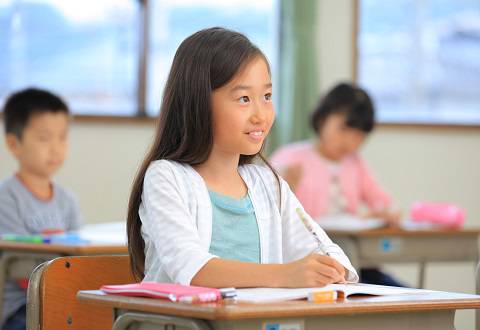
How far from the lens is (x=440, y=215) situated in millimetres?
4492

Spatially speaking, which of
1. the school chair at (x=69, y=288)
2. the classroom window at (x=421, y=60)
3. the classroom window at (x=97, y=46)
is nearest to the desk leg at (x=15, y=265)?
the school chair at (x=69, y=288)

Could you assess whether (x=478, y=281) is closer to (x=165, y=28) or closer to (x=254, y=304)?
(x=254, y=304)

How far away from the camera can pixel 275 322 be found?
150 centimetres

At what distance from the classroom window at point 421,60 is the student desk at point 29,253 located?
3.10 meters

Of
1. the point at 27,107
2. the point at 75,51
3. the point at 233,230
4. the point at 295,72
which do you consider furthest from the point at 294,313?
the point at 295,72

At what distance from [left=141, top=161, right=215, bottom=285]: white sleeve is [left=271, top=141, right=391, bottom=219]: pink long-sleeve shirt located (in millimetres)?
2821

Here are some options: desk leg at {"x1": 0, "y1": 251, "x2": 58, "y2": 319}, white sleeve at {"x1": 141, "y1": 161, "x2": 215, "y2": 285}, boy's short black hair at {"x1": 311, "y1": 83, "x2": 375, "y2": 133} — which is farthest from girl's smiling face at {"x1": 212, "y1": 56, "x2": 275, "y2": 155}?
boy's short black hair at {"x1": 311, "y1": 83, "x2": 375, "y2": 133}

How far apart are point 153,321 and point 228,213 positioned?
48 centimetres

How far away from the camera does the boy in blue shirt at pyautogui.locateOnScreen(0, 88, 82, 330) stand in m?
3.54

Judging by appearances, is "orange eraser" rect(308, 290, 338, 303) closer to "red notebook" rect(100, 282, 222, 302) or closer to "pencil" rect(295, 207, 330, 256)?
"red notebook" rect(100, 282, 222, 302)

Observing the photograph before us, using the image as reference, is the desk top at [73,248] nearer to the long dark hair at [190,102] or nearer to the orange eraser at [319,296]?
the long dark hair at [190,102]

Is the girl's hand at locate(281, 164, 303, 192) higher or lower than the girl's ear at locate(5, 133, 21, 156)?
lower

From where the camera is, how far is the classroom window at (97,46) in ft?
16.4

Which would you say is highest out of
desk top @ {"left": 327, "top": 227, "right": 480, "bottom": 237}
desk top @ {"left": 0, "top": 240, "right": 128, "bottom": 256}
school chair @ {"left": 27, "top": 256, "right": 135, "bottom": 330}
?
school chair @ {"left": 27, "top": 256, "right": 135, "bottom": 330}
